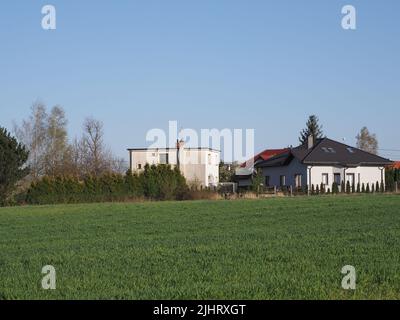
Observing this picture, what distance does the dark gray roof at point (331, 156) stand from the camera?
6531cm

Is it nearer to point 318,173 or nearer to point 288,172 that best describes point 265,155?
point 288,172

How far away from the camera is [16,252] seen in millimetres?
16562

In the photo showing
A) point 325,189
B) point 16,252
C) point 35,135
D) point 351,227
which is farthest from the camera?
point 35,135

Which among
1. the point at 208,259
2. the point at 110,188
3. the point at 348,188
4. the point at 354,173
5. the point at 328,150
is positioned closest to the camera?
the point at 208,259

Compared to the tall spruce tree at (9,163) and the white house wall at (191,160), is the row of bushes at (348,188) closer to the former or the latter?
the white house wall at (191,160)

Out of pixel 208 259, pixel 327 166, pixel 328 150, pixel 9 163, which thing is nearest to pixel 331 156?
pixel 327 166

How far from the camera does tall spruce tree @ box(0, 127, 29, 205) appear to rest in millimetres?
51719

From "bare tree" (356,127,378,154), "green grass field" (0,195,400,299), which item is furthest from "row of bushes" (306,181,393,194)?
"bare tree" (356,127,378,154)

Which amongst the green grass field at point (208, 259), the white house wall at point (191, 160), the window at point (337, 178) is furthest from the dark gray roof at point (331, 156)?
the green grass field at point (208, 259)

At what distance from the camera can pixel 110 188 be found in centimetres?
5509

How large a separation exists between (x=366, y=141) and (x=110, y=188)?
78772mm

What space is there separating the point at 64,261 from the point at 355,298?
22.9ft

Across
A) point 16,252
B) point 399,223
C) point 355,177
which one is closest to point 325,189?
point 355,177
